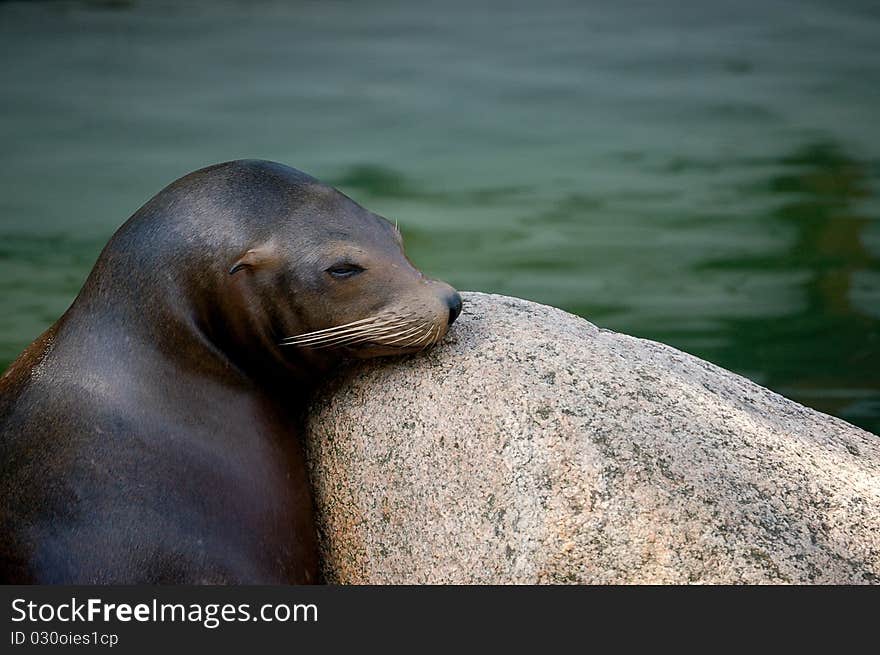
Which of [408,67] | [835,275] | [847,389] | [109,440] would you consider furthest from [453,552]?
[408,67]

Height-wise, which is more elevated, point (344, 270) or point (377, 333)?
point (344, 270)

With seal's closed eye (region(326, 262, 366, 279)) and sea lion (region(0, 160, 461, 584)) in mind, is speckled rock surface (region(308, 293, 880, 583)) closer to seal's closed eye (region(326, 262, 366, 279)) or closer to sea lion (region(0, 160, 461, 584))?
sea lion (region(0, 160, 461, 584))

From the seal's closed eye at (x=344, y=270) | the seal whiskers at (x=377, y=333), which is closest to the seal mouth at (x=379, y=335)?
the seal whiskers at (x=377, y=333)

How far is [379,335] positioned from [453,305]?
18cm

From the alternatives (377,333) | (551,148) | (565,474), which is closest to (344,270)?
(377,333)

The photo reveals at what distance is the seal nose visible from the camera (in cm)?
296

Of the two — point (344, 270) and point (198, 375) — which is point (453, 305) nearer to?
point (344, 270)

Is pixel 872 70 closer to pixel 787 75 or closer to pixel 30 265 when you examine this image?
pixel 787 75

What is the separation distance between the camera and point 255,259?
291 cm

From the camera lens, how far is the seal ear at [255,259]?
9.56 ft

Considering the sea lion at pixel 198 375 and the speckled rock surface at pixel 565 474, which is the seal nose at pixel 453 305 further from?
the speckled rock surface at pixel 565 474

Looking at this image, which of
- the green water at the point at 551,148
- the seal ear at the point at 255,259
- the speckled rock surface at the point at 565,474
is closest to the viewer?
the speckled rock surface at the point at 565,474

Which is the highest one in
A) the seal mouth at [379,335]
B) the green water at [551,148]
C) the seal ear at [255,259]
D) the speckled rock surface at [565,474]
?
the seal ear at [255,259]

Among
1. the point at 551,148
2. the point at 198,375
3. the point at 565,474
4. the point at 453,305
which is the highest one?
the point at 453,305
